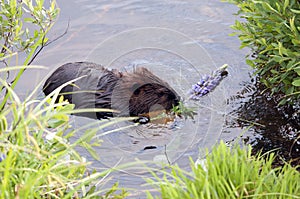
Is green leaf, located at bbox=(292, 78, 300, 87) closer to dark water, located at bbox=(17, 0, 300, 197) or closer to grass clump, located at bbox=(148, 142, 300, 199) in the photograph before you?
dark water, located at bbox=(17, 0, 300, 197)

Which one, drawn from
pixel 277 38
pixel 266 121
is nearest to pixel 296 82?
pixel 277 38

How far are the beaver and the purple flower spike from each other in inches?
10.8

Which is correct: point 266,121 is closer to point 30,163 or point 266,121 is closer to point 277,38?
point 277,38

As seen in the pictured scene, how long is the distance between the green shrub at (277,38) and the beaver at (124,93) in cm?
76

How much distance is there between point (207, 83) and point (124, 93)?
2.66 ft

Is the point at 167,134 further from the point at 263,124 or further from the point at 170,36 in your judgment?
the point at 170,36

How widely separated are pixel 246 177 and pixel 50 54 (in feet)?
10.6

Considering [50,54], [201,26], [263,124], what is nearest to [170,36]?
[201,26]

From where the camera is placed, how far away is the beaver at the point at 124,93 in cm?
414

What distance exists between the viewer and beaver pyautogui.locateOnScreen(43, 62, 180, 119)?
13.6 ft

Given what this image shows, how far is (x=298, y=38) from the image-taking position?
345 cm

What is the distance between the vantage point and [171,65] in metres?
4.90

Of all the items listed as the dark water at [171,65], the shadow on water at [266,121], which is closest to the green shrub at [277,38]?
the shadow on water at [266,121]

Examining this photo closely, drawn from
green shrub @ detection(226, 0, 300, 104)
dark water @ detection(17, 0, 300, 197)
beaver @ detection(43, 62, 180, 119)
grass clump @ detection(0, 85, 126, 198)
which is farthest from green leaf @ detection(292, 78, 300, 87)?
grass clump @ detection(0, 85, 126, 198)
